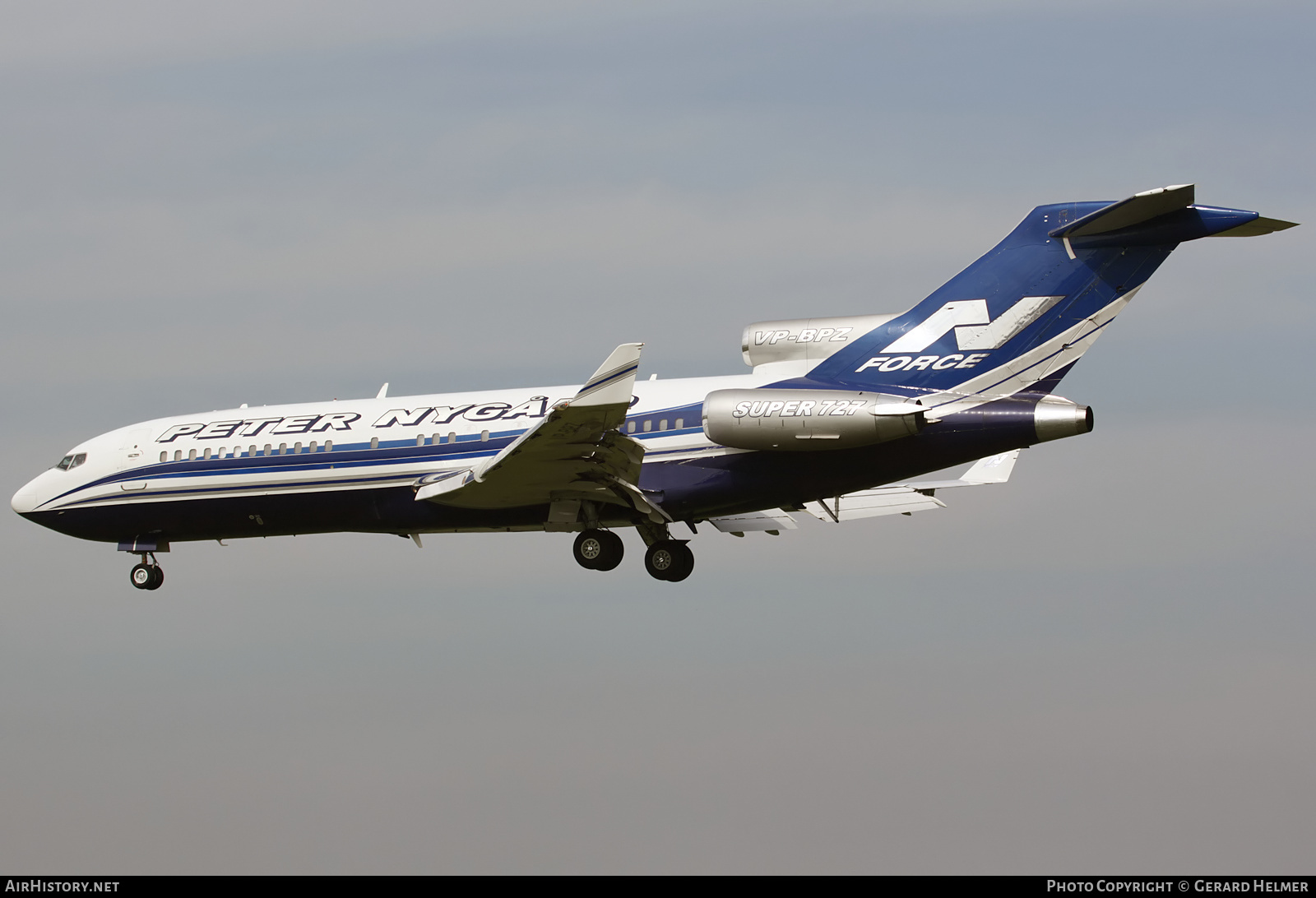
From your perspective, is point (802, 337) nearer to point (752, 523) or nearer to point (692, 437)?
point (692, 437)

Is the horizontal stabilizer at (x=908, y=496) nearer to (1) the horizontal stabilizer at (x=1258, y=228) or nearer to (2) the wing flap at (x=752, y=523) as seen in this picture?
(2) the wing flap at (x=752, y=523)

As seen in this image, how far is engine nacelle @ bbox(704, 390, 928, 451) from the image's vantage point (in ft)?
80.6

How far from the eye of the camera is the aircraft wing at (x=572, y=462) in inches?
968

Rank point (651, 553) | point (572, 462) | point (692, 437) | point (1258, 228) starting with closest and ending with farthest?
1. point (1258, 228)
2. point (572, 462)
3. point (692, 437)
4. point (651, 553)

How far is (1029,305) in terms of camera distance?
25672 mm

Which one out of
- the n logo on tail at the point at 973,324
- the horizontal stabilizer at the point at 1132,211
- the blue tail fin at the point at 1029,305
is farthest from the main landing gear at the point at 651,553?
the horizontal stabilizer at the point at 1132,211

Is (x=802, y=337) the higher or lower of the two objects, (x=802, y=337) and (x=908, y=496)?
the higher

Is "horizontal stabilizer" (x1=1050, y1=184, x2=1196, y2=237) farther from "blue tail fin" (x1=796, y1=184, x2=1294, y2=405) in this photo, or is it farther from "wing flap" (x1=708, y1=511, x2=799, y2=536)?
"wing flap" (x1=708, y1=511, x2=799, y2=536)

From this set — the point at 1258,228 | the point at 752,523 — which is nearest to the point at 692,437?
the point at 752,523

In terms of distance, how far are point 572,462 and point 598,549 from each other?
7.94 feet

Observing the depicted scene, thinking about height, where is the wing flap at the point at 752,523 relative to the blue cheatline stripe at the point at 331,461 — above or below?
below

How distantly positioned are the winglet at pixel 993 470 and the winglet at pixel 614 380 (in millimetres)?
8559

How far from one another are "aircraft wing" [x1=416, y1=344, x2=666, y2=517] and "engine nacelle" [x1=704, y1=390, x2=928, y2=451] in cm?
170

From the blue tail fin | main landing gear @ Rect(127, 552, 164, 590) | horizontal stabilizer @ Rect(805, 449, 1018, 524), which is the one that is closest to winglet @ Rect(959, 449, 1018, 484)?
horizontal stabilizer @ Rect(805, 449, 1018, 524)
